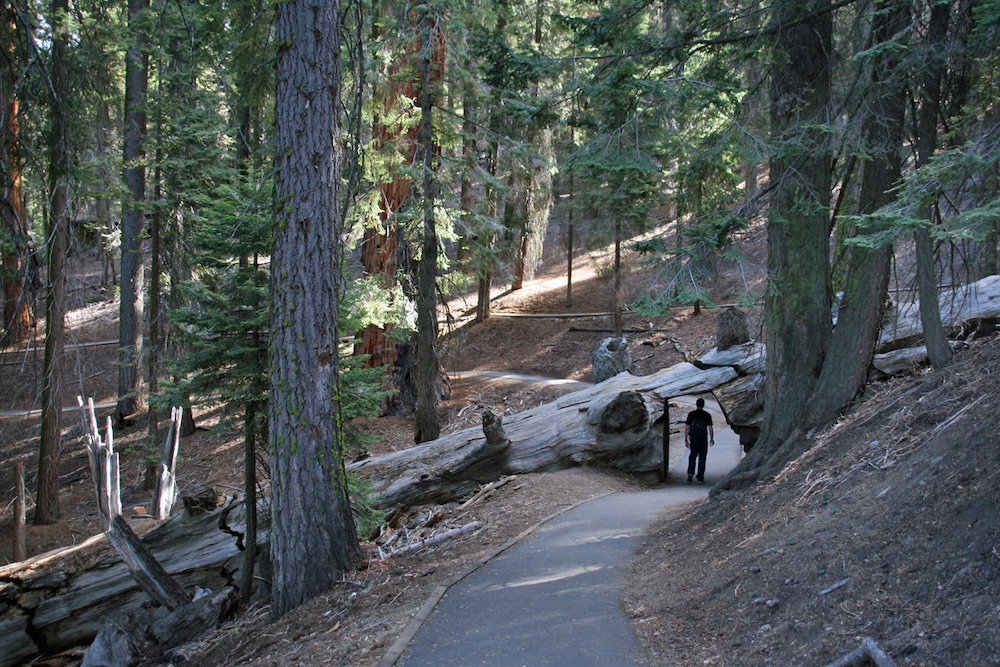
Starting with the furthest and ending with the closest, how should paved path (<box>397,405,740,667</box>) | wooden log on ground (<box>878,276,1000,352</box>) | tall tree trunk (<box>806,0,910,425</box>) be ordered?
wooden log on ground (<box>878,276,1000,352</box>), tall tree trunk (<box>806,0,910,425</box>), paved path (<box>397,405,740,667</box>)

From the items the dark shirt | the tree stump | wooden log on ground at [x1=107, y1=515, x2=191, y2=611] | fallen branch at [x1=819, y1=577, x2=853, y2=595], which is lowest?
wooden log on ground at [x1=107, y1=515, x2=191, y2=611]

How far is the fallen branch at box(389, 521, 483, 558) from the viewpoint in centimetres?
830

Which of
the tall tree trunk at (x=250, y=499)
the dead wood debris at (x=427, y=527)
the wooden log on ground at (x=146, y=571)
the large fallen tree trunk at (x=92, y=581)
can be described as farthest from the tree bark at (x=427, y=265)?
the wooden log on ground at (x=146, y=571)

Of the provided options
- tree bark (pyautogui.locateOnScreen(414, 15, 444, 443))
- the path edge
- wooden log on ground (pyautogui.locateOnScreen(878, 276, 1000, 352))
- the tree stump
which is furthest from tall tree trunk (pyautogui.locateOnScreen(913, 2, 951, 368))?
the tree stump

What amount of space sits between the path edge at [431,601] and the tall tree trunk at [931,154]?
16.7 ft

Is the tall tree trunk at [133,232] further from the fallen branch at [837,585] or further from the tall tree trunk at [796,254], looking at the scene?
the fallen branch at [837,585]

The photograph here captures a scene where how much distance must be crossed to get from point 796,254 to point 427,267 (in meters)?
7.21

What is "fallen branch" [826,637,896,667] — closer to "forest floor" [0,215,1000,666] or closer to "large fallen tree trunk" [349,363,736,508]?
"forest floor" [0,215,1000,666]

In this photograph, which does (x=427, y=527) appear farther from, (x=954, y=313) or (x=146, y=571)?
(x=954, y=313)

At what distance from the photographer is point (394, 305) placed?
1483 cm

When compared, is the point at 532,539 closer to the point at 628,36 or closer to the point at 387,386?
the point at 628,36

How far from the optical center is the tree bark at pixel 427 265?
12.5m

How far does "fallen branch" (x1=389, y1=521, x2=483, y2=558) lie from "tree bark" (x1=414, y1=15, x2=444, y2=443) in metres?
4.81

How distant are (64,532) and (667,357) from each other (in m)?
17.9
